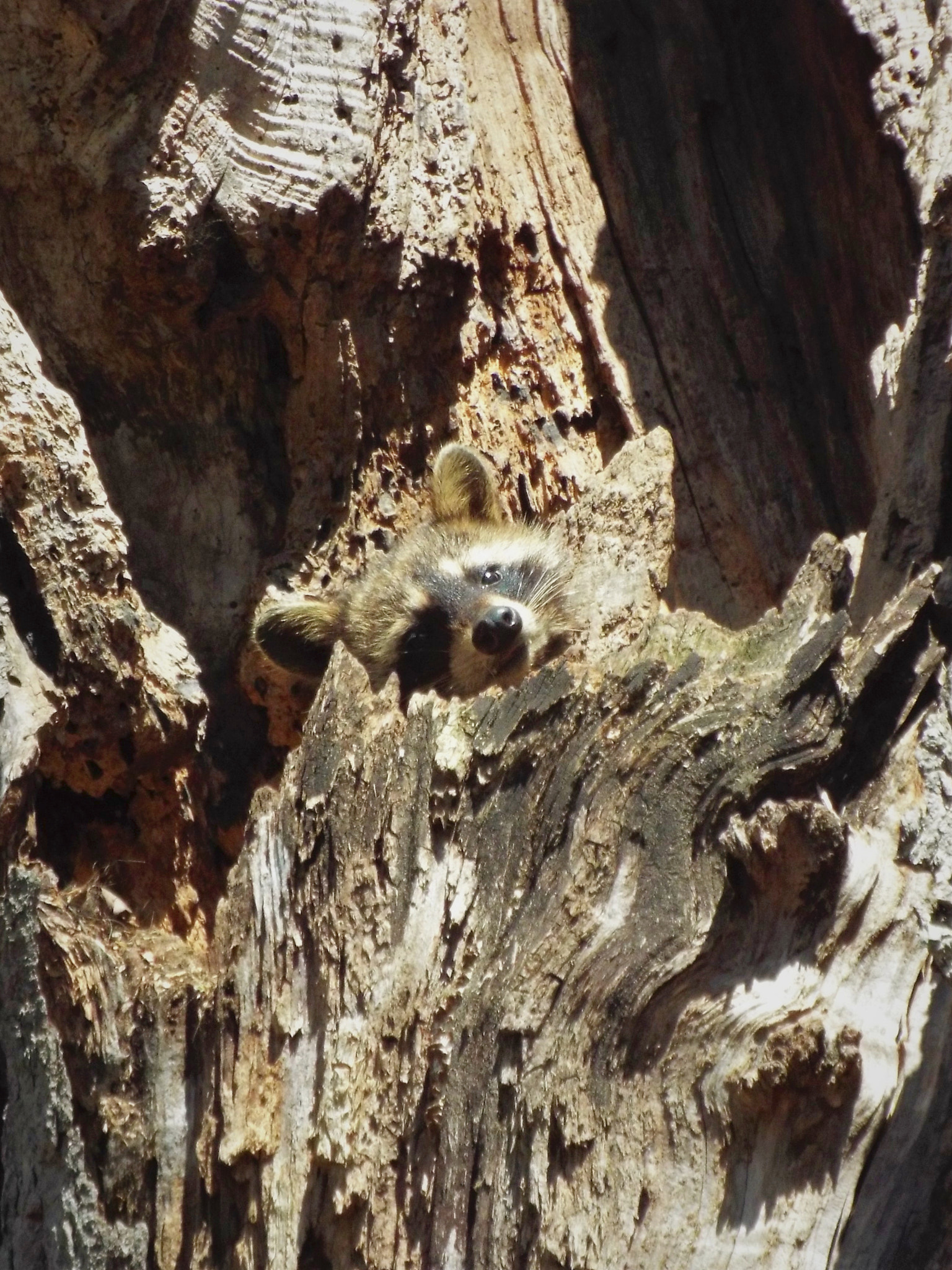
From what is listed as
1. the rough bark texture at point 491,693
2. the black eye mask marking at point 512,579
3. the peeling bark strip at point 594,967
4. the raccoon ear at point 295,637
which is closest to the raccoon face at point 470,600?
the black eye mask marking at point 512,579

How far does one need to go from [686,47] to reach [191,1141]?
328 centimetres

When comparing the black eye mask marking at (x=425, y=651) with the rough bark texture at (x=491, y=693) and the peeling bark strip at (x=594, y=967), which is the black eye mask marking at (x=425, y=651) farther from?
the peeling bark strip at (x=594, y=967)

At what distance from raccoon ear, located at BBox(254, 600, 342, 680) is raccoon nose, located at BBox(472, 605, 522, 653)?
16.7 inches

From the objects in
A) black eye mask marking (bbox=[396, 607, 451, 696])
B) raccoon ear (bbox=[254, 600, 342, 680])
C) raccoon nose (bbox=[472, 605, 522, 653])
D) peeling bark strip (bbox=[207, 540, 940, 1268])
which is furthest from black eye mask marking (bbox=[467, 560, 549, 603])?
peeling bark strip (bbox=[207, 540, 940, 1268])

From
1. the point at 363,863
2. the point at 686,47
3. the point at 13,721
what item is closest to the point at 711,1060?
the point at 363,863

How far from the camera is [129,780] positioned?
10.7 feet

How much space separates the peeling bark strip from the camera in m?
2.25

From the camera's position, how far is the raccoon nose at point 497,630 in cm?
378

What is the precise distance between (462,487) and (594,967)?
1906mm

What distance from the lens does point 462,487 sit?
3943 millimetres

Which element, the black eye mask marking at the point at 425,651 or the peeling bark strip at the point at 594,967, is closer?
the peeling bark strip at the point at 594,967

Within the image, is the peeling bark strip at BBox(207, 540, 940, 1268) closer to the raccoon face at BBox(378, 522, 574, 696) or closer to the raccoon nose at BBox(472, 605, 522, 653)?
the raccoon nose at BBox(472, 605, 522, 653)

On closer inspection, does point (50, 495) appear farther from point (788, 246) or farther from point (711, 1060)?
point (788, 246)

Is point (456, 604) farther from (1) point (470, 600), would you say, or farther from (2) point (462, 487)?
(2) point (462, 487)
